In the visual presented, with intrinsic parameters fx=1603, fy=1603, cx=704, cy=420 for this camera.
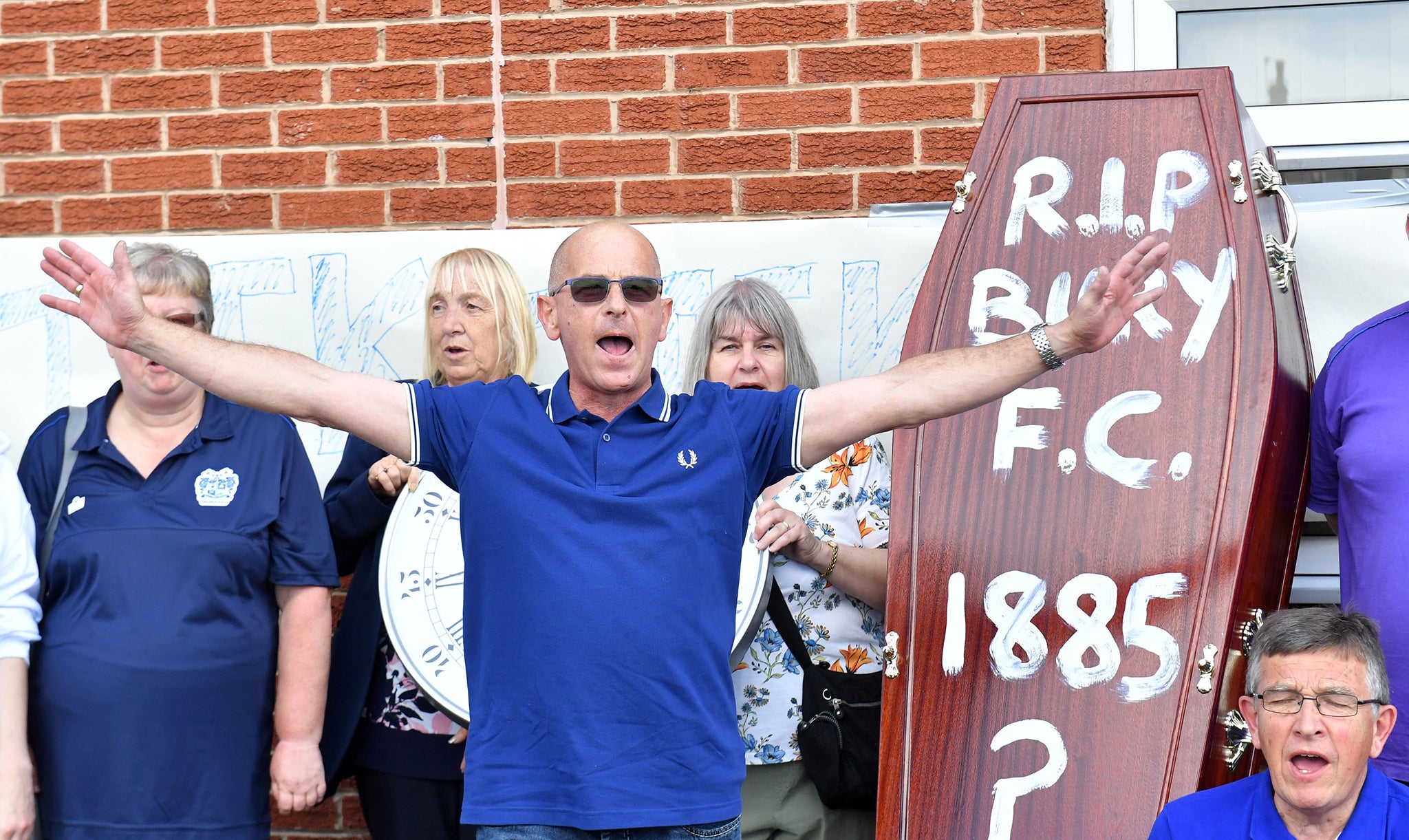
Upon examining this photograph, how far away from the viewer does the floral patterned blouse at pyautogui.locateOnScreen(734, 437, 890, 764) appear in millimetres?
3020

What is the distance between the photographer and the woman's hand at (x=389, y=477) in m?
3.24

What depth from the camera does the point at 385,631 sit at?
320 cm

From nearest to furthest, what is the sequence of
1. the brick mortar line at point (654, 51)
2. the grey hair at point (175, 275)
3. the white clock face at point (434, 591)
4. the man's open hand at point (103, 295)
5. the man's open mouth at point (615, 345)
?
the man's open hand at point (103, 295) → the man's open mouth at point (615, 345) → the white clock face at point (434, 591) → the grey hair at point (175, 275) → the brick mortar line at point (654, 51)

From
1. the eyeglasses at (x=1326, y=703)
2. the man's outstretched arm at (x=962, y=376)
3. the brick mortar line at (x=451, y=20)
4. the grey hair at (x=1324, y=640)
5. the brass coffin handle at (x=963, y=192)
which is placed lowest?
the eyeglasses at (x=1326, y=703)

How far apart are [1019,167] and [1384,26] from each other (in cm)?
118

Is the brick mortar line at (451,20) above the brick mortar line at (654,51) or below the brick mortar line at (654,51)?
above

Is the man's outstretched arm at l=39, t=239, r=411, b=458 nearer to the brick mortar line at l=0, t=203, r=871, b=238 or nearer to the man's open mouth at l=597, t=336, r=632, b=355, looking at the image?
the man's open mouth at l=597, t=336, r=632, b=355

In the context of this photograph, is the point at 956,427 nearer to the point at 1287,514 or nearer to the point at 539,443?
the point at 1287,514

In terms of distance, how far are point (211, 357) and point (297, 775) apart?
1.13 meters

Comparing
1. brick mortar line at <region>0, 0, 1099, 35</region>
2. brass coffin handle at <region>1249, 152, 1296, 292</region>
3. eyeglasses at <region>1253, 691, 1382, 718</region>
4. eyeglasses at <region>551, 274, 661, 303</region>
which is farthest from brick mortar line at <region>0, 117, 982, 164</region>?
eyeglasses at <region>1253, 691, 1382, 718</region>

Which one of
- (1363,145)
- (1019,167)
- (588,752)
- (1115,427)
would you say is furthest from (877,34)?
(588,752)

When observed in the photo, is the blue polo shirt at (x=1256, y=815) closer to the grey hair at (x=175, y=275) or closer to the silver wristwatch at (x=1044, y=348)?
the silver wristwatch at (x=1044, y=348)

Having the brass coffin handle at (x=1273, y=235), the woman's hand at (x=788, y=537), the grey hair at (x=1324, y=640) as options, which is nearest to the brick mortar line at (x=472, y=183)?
the brass coffin handle at (x=1273, y=235)

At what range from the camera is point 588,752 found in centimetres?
218
